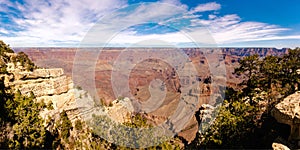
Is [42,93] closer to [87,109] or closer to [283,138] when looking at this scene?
[87,109]

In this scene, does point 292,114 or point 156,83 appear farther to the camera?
point 156,83

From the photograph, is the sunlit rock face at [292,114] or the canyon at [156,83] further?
the canyon at [156,83]

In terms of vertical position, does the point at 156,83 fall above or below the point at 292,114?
below

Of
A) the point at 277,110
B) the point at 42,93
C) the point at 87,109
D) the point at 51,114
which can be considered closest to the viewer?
the point at 277,110

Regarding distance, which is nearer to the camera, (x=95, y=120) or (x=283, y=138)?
(x=283, y=138)

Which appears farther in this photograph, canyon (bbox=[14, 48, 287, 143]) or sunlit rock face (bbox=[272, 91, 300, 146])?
canyon (bbox=[14, 48, 287, 143])

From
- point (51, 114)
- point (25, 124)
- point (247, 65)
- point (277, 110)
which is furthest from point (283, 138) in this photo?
point (51, 114)

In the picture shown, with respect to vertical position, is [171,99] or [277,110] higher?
[277,110]

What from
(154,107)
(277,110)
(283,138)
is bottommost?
(154,107)
